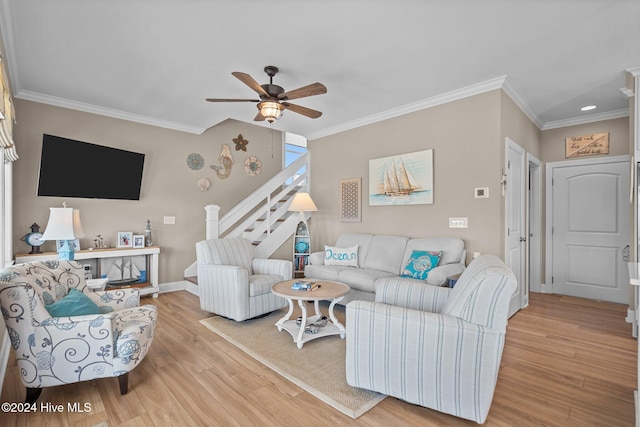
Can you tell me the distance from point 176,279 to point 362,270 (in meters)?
2.99

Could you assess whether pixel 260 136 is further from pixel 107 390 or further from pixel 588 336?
pixel 588 336

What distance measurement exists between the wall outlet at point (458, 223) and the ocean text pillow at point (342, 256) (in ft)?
4.07

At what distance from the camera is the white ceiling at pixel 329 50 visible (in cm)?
221

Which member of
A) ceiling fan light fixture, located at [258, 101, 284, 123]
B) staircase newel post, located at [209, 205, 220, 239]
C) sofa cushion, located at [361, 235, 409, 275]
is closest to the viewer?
ceiling fan light fixture, located at [258, 101, 284, 123]

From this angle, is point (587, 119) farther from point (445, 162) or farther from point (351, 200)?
point (351, 200)

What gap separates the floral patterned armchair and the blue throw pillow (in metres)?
0.05

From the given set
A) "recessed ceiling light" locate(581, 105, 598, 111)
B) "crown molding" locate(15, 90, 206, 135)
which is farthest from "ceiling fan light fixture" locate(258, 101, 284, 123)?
"recessed ceiling light" locate(581, 105, 598, 111)

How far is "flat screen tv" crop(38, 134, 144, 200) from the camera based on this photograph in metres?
3.74

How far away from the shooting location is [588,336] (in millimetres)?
3109

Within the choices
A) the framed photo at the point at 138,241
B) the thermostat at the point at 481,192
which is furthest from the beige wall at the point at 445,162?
the framed photo at the point at 138,241

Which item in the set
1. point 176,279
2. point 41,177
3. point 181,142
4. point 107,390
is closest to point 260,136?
point 181,142

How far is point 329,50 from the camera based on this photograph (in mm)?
2715

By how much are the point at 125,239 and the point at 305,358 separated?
10.7ft

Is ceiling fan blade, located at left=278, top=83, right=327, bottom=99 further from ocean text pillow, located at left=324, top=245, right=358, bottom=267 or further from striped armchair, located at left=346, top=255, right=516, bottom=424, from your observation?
ocean text pillow, located at left=324, top=245, right=358, bottom=267
